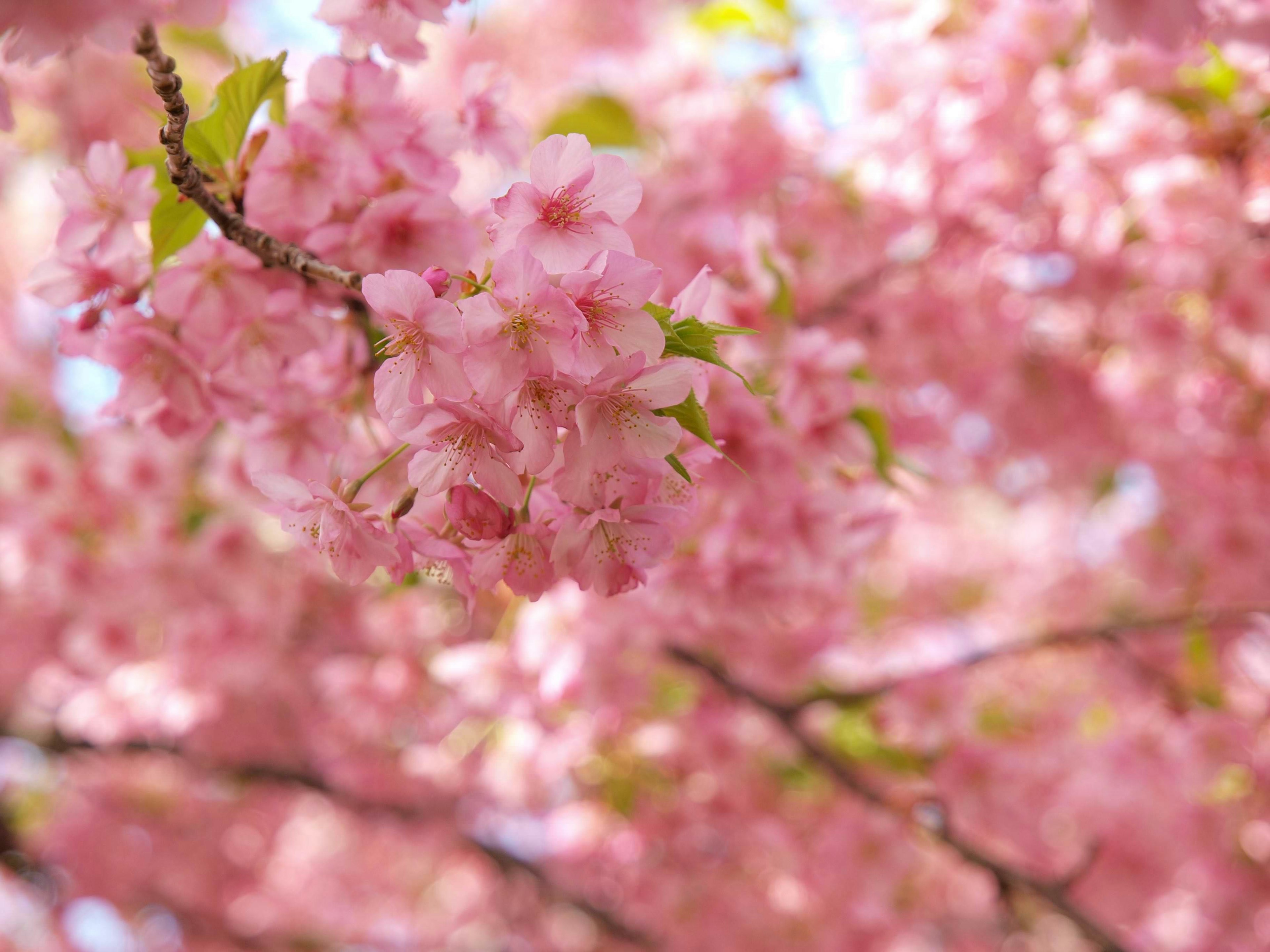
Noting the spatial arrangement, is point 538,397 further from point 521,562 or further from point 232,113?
point 232,113

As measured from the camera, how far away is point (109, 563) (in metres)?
2.22

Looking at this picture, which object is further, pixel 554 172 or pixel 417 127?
pixel 417 127

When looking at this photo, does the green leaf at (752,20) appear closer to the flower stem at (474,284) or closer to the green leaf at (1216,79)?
the green leaf at (1216,79)

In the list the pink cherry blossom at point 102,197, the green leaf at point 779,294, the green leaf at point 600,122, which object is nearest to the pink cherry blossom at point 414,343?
the pink cherry blossom at point 102,197

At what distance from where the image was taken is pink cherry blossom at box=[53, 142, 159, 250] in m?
0.97

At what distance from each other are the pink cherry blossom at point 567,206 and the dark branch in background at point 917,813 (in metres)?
1.47

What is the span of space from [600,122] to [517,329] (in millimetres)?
1864

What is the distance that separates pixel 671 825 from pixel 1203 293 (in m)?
2.01

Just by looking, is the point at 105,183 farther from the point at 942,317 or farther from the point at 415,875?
the point at 415,875

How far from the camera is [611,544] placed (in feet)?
2.64

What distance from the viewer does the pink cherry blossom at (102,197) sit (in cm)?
97

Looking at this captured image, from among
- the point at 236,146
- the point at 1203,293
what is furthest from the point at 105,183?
the point at 1203,293

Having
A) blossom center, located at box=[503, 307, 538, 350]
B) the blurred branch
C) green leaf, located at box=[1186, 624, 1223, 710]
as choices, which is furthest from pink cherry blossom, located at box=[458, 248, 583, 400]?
the blurred branch

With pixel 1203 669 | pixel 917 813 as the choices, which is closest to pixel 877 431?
pixel 917 813
